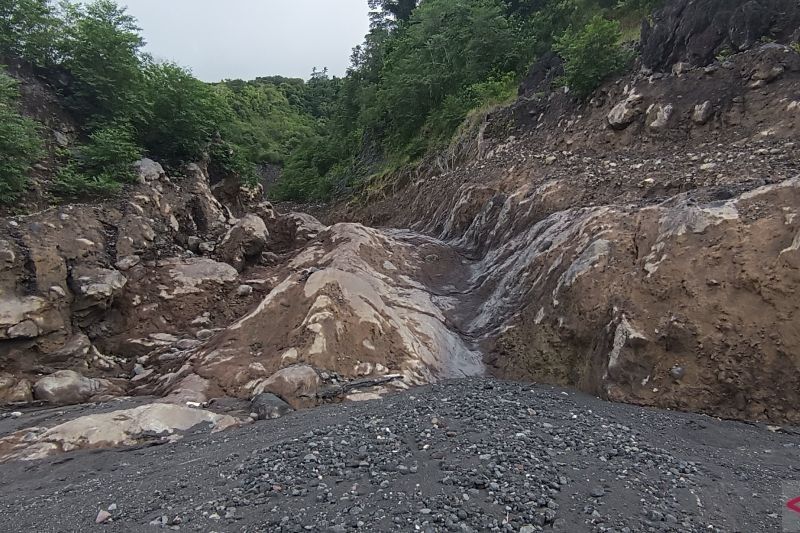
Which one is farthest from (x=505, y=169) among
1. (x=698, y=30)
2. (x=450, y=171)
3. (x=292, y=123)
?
(x=292, y=123)

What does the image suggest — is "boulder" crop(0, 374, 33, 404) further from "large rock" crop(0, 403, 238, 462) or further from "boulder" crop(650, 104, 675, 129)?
"boulder" crop(650, 104, 675, 129)

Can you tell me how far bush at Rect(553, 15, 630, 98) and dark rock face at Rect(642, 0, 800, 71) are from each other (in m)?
0.67

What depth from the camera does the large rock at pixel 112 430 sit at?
4.59 m

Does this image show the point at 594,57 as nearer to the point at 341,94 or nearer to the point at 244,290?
the point at 244,290

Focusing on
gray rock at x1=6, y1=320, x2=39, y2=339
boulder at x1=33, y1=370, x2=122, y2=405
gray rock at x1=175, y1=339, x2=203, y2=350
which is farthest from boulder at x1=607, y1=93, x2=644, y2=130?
gray rock at x1=6, y1=320, x2=39, y2=339

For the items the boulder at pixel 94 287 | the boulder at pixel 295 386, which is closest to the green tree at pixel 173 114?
the boulder at pixel 94 287

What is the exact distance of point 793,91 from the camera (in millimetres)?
7910

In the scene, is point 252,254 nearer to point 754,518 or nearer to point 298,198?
point 754,518

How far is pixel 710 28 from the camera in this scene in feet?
33.1

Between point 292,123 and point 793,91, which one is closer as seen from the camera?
point 793,91

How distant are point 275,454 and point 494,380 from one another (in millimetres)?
3202

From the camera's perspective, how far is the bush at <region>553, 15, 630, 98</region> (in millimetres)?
11484

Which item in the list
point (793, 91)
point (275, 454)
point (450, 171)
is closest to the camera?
point (275, 454)

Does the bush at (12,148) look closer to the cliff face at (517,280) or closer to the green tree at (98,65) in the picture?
the cliff face at (517,280)
